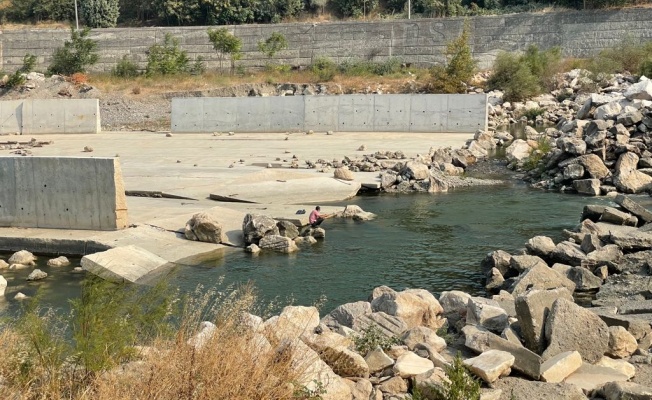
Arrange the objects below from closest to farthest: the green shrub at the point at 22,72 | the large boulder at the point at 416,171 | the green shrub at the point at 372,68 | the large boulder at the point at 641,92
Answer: the large boulder at the point at 416,171 → the large boulder at the point at 641,92 → the green shrub at the point at 22,72 → the green shrub at the point at 372,68

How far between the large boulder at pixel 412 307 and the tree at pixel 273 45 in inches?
1929

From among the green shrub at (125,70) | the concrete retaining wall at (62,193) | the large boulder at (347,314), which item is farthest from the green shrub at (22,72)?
the large boulder at (347,314)

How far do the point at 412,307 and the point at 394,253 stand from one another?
5265 millimetres

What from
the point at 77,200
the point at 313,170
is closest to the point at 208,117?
the point at 313,170

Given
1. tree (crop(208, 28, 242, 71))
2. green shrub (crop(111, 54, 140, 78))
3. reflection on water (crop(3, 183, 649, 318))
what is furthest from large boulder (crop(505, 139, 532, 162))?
green shrub (crop(111, 54, 140, 78))

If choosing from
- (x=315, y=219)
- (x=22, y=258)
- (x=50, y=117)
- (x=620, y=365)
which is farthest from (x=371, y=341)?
(x=50, y=117)

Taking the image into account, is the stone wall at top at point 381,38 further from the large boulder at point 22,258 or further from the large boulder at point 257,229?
the large boulder at point 22,258

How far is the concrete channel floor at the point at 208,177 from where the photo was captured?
52.2 ft

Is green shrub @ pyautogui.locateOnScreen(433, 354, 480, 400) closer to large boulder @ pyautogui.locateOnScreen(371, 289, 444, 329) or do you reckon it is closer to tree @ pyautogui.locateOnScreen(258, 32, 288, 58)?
large boulder @ pyautogui.locateOnScreen(371, 289, 444, 329)

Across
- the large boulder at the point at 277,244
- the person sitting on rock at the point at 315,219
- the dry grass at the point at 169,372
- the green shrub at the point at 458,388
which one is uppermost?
the dry grass at the point at 169,372

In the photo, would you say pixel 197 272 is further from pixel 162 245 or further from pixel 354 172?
pixel 354 172

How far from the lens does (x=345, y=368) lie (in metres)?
7.48

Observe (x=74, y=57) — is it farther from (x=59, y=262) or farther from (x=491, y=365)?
(x=491, y=365)

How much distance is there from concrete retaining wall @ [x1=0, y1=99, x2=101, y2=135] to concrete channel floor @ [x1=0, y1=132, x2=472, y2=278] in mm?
1474
